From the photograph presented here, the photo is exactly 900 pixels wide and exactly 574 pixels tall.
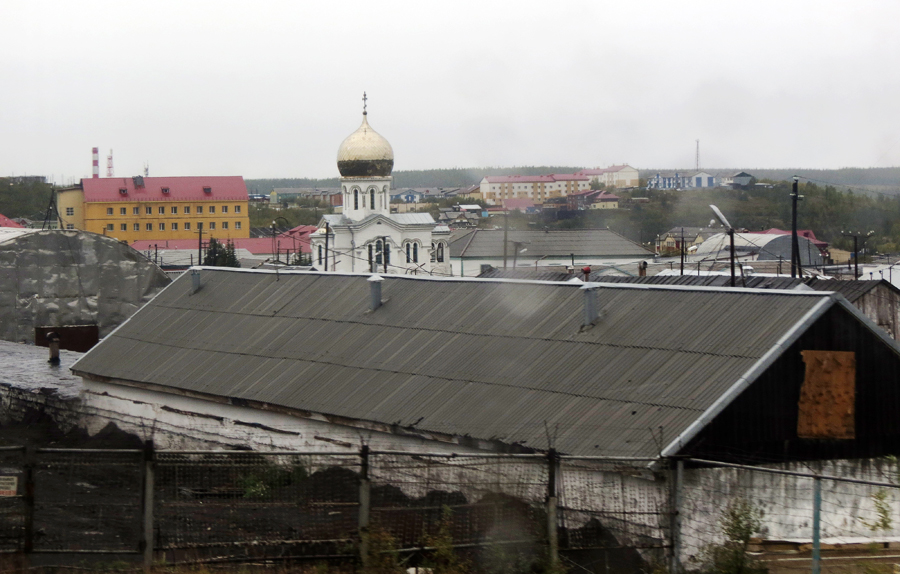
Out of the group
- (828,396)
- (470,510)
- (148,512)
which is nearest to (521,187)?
(828,396)

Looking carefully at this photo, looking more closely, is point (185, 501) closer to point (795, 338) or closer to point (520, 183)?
point (795, 338)

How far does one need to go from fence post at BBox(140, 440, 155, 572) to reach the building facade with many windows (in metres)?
75.8

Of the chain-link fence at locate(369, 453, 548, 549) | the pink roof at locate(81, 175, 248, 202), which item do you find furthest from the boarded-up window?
the pink roof at locate(81, 175, 248, 202)

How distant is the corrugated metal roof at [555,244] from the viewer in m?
54.4

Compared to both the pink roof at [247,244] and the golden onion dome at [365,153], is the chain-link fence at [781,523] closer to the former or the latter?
the golden onion dome at [365,153]

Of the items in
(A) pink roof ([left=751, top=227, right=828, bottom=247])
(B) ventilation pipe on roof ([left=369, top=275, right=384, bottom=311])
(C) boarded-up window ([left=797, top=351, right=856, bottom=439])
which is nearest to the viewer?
(C) boarded-up window ([left=797, top=351, right=856, bottom=439])

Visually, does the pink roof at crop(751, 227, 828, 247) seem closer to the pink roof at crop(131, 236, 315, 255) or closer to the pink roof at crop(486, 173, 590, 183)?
the pink roof at crop(486, 173, 590, 183)

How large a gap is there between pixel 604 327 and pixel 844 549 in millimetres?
5634

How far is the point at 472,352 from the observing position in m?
15.5

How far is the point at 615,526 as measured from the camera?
949 cm

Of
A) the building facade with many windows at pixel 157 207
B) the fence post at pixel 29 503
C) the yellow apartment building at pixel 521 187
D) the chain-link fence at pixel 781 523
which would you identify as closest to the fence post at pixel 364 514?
the fence post at pixel 29 503

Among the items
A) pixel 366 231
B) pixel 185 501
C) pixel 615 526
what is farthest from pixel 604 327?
pixel 366 231

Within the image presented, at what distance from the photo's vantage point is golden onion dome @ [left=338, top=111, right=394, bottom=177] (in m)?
57.9

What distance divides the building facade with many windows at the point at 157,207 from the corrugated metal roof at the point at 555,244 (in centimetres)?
3387
